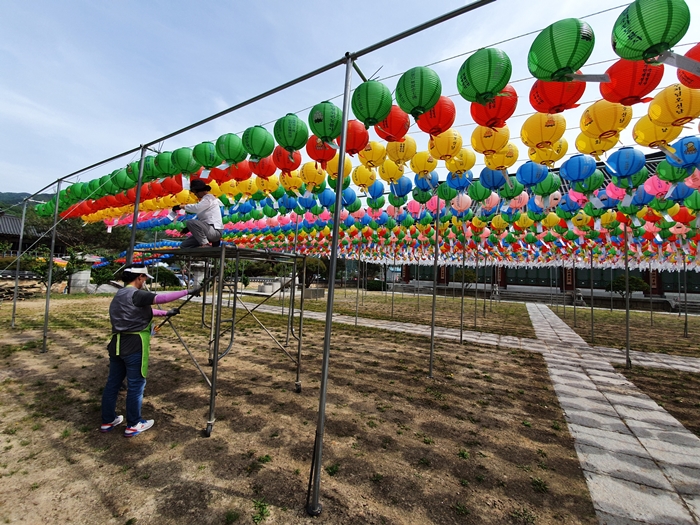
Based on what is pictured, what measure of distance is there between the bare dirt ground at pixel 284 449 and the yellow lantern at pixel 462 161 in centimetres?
412

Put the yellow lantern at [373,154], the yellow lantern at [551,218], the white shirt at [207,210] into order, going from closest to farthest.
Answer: the white shirt at [207,210] < the yellow lantern at [373,154] < the yellow lantern at [551,218]

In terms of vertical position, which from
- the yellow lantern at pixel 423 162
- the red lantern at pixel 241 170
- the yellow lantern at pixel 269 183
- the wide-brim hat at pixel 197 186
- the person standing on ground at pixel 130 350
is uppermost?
the yellow lantern at pixel 423 162

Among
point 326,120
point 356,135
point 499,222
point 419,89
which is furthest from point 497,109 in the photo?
point 499,222

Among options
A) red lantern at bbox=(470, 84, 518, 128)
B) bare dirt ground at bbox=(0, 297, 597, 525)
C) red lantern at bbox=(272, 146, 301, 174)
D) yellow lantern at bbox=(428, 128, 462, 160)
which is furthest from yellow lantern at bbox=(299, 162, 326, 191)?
bare dirt ground at bbox=(0, 297, 597, 525)

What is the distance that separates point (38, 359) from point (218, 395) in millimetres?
4520

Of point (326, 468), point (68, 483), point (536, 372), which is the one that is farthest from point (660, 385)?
point (68, 483)

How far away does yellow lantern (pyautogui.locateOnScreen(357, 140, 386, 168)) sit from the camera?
18.5ft

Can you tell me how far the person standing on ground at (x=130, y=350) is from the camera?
3.54 m

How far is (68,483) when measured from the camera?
8.99ft

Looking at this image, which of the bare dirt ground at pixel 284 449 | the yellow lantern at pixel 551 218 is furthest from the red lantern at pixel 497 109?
the yellow lantern at pixel 551 218

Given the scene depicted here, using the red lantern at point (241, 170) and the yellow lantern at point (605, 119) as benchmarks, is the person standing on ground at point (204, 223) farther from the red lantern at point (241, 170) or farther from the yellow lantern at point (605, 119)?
the yellow lantern at point (605, 119)

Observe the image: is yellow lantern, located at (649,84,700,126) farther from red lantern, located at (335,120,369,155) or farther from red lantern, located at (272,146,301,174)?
red lantern, located at (272,146,301,174)

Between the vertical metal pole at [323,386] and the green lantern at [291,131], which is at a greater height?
the green lantern at [291,131]

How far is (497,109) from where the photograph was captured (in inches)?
148
